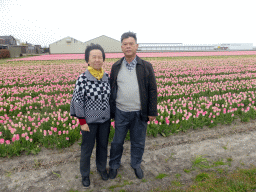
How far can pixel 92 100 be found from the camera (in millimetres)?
2555

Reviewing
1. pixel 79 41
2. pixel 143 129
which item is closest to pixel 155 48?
pixel 79 41

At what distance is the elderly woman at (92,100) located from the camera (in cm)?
248

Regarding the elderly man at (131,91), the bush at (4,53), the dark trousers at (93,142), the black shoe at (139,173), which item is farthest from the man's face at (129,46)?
the bush at (4,53)

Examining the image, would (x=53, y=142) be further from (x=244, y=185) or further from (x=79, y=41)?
(x=79, y=41)

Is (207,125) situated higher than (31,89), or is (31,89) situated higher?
(31,89)

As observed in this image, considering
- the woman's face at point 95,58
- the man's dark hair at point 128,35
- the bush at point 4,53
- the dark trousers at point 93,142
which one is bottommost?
the dark trousers at point 93,142

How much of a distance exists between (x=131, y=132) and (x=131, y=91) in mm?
746

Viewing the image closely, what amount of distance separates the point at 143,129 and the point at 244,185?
5.72 feet

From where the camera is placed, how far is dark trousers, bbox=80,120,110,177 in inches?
106

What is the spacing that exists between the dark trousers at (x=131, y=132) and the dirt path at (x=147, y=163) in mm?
299

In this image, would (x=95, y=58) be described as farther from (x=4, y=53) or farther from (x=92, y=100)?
(x=4, y=53)

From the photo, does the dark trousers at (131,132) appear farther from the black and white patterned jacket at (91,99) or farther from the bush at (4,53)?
the bush at (4,53)

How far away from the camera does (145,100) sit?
9.07ft

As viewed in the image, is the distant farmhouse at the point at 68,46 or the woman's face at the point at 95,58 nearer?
the woman's face at the point at 95,58
